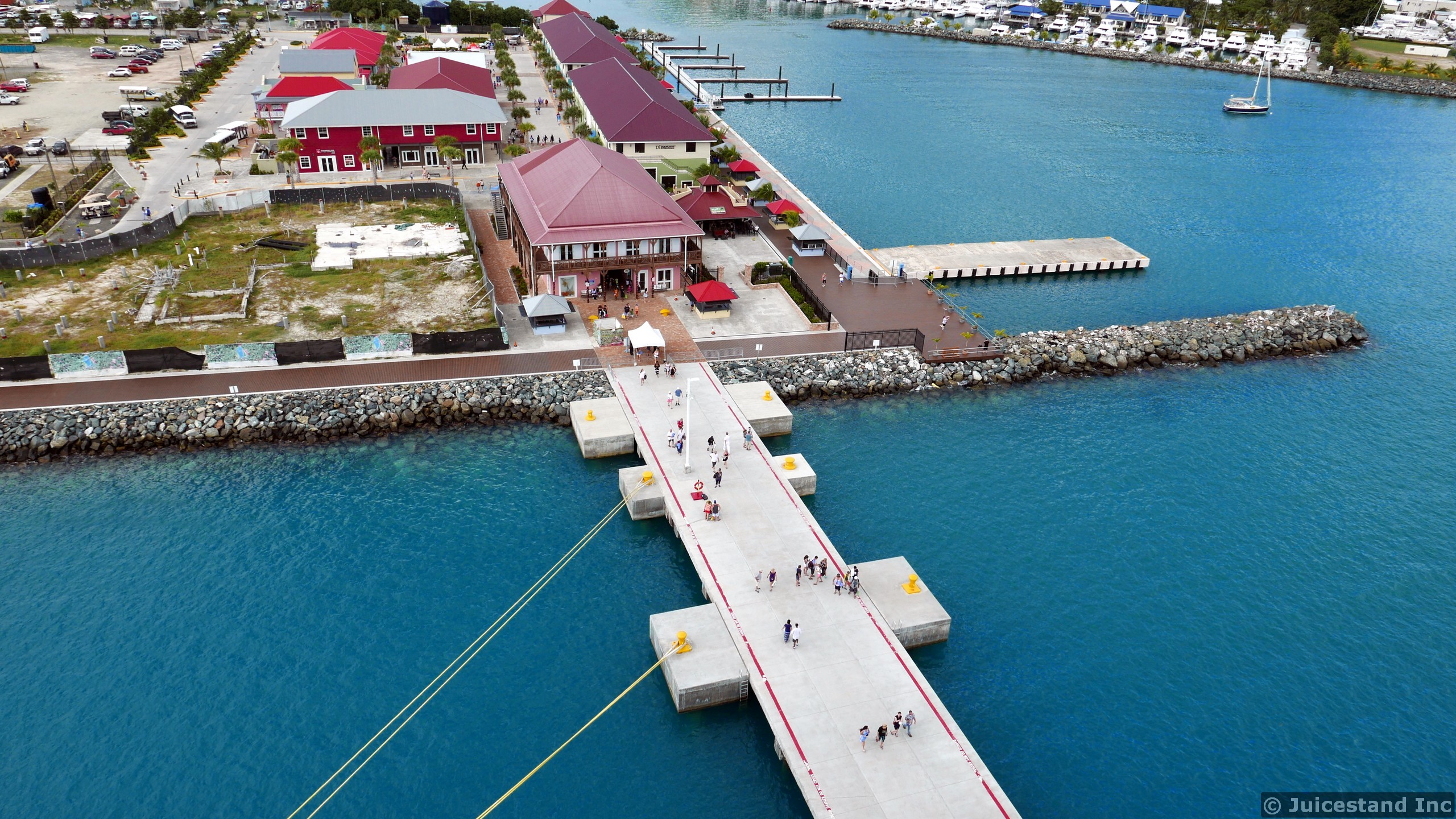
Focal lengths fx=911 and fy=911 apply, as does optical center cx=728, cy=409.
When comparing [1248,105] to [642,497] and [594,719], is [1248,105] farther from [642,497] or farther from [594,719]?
[594,719]

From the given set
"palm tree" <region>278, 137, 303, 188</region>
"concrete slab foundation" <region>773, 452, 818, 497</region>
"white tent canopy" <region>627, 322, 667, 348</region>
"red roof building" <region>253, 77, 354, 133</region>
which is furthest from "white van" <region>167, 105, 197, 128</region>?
"concrete slab foundation" <region>773, 452, 818, 497</region>

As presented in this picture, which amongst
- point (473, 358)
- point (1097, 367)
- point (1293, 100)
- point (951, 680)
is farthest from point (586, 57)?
point (1293, 100)

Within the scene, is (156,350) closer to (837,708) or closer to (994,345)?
(837,708)

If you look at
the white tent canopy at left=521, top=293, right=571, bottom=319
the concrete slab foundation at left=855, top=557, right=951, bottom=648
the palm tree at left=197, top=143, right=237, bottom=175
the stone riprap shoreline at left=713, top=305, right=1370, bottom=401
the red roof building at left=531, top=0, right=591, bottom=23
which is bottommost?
the concrete slab foundation at left=855, top=557, right=951, bottom=648

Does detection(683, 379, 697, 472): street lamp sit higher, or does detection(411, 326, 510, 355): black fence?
detection(411, 326, 510, 355): black fence

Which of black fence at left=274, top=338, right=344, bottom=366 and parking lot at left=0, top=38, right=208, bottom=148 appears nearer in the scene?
black fence at left=274, top=338, right=344, bottom=366

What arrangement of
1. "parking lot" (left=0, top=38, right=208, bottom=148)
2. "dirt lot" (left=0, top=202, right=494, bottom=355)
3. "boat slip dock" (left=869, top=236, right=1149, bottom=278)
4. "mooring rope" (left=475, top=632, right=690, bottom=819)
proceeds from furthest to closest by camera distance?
"parking lot" (left=0, top=38, right=208, bottom=148), "boat slip dock" (left=869, top=236, right=1149, bottom=278), "dirt lot" (left=0, top=202, right=494, bottom=355), "mooring rope" (left=475, top=632, right=690, bottom=819)

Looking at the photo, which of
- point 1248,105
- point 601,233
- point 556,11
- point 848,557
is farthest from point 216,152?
point 1248,105

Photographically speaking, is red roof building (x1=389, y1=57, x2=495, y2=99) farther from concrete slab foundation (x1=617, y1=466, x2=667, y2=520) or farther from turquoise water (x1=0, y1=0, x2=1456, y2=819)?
concrete slab foundation (x1=617, y1=466, x2=667, y2=520)

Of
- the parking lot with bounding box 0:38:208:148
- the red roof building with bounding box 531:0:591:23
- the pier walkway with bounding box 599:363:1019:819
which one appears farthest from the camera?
the red roof building with bounding box 531:0:591:23

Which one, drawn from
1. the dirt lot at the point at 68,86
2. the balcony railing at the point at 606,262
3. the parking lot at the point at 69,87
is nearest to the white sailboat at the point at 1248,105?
the balcony railing at the point at 606,262
